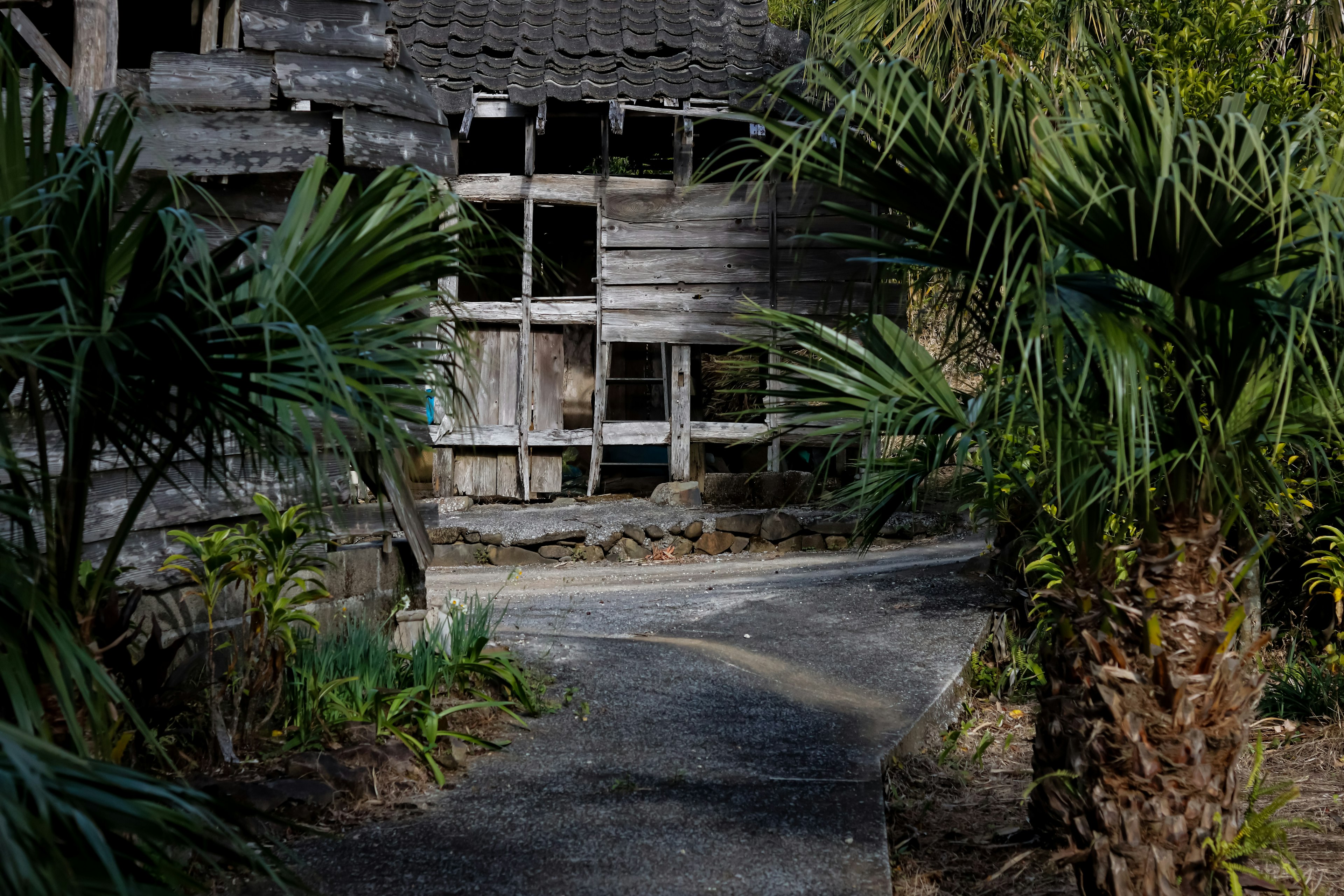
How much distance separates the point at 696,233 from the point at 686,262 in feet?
1.14

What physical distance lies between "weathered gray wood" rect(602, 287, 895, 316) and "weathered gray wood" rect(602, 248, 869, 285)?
0.20 ft

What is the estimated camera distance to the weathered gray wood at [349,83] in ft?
17.7

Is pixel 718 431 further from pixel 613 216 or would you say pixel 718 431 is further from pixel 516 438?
pixel 613 216

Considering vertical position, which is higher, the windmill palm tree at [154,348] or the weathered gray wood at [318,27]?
the weathered gray wood at [318,27]

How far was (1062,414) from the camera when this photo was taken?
290 centimetres

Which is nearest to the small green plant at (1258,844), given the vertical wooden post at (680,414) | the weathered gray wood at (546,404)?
the vertical wooden post at (680,414)

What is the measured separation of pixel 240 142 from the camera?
529cm

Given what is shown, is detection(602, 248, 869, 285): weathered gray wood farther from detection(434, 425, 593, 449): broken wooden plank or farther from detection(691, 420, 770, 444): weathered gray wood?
detection(434, 425, 593, 449): broken wooden plank

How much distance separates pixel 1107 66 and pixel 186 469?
4149 mm

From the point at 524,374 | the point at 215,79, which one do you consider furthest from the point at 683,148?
the point at 215,79

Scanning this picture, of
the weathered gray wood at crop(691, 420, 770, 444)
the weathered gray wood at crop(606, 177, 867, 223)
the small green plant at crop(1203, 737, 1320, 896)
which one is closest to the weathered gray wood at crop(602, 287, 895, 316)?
the weathered gray wood at crop(606, 177, 867, 223)

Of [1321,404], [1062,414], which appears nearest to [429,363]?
[1062,414]

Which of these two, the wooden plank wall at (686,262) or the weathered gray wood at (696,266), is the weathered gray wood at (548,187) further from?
the weathered gray wood at (696,266)

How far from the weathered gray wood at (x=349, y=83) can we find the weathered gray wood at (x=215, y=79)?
0.30ft
